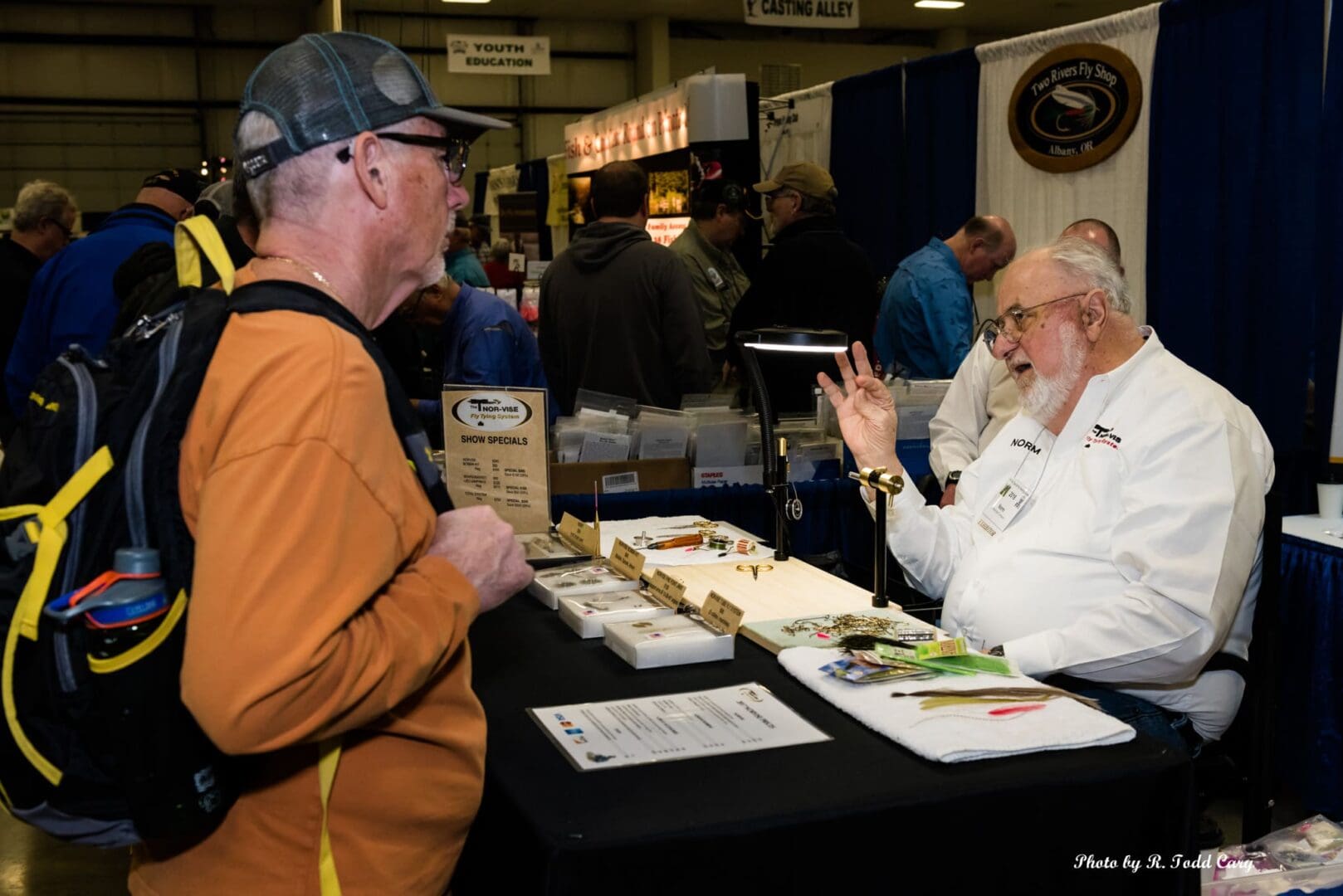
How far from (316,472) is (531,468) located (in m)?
1.82

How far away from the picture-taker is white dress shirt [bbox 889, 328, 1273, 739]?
6.83 ft

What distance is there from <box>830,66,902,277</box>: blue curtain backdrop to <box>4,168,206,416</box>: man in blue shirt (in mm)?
4017

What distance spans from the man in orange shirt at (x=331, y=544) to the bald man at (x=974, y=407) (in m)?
2.76

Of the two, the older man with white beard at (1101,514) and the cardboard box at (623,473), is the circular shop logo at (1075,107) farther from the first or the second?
the older man with white beard at (1101,514)

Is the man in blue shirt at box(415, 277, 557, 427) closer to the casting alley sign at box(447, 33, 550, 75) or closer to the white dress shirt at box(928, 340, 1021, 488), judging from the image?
the white dress shirt at box(928, 340, 1021, 488)

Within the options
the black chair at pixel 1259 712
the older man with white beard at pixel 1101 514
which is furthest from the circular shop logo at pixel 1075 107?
the black chair at pixel 1259 712

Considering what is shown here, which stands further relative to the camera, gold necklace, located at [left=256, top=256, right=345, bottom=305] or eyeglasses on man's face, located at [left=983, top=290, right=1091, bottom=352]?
eyeglasses on man's face, located at [left=983, top=290, right=1091, bottom=352]

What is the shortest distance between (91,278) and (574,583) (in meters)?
2.37

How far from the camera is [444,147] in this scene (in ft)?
4.10

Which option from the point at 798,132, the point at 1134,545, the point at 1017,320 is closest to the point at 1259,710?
the point at 1134,545

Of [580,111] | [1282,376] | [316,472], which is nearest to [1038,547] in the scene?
[316,472]

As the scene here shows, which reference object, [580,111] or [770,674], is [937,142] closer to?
[770,674]

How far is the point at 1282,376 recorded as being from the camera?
4184 millimetres
